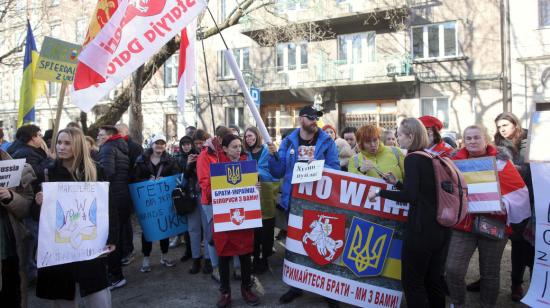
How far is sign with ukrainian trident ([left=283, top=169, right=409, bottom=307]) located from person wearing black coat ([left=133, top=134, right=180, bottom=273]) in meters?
2.29

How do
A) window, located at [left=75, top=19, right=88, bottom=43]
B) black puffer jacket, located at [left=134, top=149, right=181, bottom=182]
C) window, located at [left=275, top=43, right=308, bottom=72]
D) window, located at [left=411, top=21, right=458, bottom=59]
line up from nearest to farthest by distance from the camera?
1. black puffer jacket, located at [left=134, top=149, right=181, bottom=182]
2. window, located at [left=411, top=21, right=458, bottom=59]
3. window, located at [left=75, top=19, right=88, bottom=43]
4. window, located at [left=275, top=43, right=308, bottom=72]

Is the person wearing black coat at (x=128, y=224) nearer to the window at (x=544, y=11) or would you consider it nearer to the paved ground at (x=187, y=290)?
the paved ground at (x=187, y=290)

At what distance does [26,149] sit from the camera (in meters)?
4.87

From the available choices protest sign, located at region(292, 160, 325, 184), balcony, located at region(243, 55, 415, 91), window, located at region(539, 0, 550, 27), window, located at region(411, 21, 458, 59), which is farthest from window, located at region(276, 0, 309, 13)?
protest sign, located at region(292, 160, 325, 184)

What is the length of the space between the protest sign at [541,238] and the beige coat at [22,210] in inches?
167

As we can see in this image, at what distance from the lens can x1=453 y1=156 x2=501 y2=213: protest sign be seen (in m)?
3.68

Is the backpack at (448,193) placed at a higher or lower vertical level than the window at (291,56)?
lower

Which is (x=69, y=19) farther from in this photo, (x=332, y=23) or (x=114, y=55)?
(x=114, y=55)

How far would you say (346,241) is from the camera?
13.6ft

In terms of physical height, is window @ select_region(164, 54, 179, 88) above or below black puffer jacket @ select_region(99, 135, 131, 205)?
above

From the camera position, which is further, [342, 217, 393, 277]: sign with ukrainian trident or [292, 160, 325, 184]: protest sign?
[292, 160, 325, 184]: protest sign

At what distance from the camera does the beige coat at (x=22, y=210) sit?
10.7ft

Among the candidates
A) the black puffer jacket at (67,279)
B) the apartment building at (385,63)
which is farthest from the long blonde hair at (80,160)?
the apartment building at (385,63)

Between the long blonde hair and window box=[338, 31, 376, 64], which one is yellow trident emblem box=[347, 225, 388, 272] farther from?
window box=[338, 31, 376, 64]
